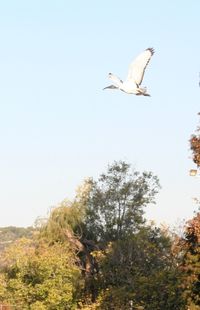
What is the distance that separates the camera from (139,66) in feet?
52.2

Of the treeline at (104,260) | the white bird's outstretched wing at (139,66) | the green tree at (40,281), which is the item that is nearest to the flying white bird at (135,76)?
the white bird's outstretched wing at (139,66)

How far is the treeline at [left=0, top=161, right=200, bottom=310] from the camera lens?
31.4 meters

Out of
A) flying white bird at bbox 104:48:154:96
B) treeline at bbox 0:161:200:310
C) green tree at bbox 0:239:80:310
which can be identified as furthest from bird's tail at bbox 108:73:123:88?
green tree at bbox 0:239:80:310

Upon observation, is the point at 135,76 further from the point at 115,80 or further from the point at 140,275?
the point at 140,275

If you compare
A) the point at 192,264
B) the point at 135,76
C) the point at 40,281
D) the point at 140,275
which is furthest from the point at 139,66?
the point at 40,281

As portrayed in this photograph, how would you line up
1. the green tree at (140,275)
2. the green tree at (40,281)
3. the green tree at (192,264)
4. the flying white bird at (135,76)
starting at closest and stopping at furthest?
the flying white bird at (135,76), the green tree at (192,264), the green tree at (140,275), the green tree at (40,281)

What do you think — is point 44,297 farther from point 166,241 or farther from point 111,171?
point 111,171

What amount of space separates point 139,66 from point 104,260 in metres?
23.1

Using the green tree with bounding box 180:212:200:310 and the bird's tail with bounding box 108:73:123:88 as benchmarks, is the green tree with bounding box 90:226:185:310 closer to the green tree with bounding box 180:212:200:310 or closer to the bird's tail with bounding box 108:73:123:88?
the green tree with bounding box 180:212:200:310

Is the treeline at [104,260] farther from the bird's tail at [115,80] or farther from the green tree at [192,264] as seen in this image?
the bird's tail at [115,80]

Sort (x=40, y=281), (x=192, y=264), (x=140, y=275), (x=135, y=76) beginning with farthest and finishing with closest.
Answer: (x=40, y=281) < (x=140, y=275) < (x=192, y=264) < (x=135, y=76)

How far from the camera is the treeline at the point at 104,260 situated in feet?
103

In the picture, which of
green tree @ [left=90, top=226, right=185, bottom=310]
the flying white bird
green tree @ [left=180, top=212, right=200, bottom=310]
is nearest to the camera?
the flying white bird

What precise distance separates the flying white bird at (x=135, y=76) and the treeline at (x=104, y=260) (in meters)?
10.1
